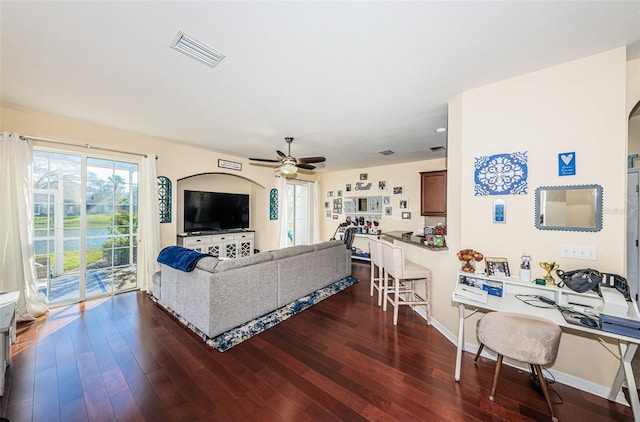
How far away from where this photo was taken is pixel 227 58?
1.89 m

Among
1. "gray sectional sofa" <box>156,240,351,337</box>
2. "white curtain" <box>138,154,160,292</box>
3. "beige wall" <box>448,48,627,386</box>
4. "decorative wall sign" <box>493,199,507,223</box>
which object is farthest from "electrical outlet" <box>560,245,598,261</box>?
"white curtain" <box>138,154,160,292</box>

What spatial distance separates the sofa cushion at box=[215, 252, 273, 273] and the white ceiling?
1.84 m

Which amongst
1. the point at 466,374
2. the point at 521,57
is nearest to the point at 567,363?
the point at 466,374

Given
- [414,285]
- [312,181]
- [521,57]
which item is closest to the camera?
[521,57]

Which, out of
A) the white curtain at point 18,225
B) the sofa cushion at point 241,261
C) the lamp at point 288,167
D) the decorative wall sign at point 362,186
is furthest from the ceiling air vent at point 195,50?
the decorative wall sign at point 362,186

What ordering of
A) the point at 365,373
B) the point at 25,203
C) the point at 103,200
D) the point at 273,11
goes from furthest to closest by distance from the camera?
the point at 103,200 < the point at 25,203 < the point at 365,373 < the point at 273,11

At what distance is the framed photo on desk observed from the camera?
2.10 meters

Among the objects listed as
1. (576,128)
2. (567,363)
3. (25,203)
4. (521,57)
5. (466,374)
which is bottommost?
(466,374)

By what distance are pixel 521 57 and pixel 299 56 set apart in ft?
5.89

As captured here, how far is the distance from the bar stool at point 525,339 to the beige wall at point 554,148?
63cm

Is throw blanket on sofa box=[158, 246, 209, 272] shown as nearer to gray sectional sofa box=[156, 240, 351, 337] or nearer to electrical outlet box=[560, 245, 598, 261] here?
gray sectional sofa box=[156, 240, 351, 337]

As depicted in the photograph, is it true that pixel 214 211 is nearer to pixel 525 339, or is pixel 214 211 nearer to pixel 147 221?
pixel 147 221

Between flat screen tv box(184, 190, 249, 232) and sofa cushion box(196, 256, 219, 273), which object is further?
flat screen tv box(184, 190, 249, 232)

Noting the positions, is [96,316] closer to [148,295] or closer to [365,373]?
[148,295]
